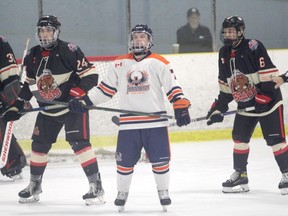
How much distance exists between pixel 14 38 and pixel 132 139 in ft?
11.5

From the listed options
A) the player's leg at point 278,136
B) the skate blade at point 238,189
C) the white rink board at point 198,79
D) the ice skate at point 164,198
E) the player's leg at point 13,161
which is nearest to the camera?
the ice skate at point 164,198

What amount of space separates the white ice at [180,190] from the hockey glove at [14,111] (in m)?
0.49

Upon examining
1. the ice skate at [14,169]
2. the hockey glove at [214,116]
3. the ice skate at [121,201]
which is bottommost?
the ice skate at [14,169]

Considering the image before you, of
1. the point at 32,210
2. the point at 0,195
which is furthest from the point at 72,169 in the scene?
the point at 32,210

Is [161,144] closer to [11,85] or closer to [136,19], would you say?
[11,85]

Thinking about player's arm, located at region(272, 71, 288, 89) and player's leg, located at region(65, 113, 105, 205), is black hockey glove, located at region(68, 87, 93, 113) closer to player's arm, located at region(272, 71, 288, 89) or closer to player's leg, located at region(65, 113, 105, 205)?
player's leg, located at region(65, 113, 105, 205)

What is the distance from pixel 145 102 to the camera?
4980mm

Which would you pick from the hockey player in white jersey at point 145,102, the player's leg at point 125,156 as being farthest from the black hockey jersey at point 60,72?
the player's leg at point 125,156

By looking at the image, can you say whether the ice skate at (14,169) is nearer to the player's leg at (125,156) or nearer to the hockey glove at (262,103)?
the player's leg at (125,156)

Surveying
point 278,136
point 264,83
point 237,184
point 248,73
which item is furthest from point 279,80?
point 237,184

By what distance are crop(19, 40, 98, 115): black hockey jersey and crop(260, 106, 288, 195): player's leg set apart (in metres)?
1.03

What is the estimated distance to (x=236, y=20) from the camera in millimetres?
5523

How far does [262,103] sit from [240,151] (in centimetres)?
33

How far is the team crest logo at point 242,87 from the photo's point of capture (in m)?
5.53
